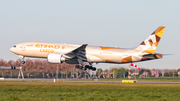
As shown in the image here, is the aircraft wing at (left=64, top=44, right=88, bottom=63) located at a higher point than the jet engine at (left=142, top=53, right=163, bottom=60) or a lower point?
higher

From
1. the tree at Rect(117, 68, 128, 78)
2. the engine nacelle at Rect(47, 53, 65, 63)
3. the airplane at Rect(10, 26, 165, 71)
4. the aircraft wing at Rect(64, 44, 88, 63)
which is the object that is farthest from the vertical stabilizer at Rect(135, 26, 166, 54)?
the tree at Rect(117, 68, 128, 78)

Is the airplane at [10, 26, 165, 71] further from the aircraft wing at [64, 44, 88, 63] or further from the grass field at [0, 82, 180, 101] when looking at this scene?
the grass field at [0, 82, 180, 101]

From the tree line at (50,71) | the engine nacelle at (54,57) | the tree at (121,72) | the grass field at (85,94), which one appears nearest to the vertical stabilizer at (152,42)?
the engine nacelle at (54,57)

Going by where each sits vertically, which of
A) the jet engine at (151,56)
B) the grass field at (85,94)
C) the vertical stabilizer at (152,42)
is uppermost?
the vertical stabilizer at (152,42)

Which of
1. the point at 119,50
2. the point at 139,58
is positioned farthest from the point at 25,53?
the point at 139,58

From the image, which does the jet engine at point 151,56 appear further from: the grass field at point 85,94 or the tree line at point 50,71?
the tree line at point 50,71

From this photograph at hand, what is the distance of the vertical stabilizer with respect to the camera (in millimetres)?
59938

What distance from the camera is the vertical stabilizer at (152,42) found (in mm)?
59938

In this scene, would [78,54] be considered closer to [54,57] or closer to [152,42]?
[54,57]

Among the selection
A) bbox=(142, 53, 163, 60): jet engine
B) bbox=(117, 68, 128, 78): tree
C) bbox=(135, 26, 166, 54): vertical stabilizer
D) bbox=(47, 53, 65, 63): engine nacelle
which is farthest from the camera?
bbox=(117, 68, 128, 78): tree

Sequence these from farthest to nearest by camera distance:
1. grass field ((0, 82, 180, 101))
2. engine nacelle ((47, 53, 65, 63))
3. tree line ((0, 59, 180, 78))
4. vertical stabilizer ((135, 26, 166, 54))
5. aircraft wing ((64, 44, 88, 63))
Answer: tree line ((0, 59, 180, 78)), vertical stabilizer ((135, 26, 166, 54)), aircraft wing ((64, 44, 88, 63)), engine nacelle ((47, 53, 65, 63)), grass field ((0, 82, 180, 101))

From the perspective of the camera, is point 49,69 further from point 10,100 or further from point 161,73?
point 10,100

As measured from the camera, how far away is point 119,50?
5925 centimetres

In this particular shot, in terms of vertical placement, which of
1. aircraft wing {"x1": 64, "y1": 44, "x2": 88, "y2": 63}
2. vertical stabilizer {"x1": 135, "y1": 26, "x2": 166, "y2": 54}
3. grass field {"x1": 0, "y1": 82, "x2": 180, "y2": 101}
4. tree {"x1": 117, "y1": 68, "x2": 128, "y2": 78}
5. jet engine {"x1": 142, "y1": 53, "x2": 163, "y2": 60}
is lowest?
grass field {"x1": 0, "y1": 82, "x2": 180, "y2": 101}
